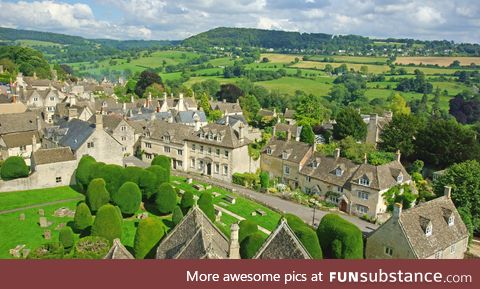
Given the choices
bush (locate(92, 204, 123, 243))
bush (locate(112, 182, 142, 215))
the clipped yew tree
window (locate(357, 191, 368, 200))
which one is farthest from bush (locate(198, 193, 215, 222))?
window (locate(357, 191, 368, 200))

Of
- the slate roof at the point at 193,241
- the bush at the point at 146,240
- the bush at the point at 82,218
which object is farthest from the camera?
the bush at the point at 82,218

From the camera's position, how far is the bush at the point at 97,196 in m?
42.4

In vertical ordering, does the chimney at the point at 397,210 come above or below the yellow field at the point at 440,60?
below

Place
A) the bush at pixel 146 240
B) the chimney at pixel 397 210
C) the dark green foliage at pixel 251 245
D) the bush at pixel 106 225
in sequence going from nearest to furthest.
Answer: the dark green foliage at pixel 251 245
the bush at pixel 146 240
the chimney at pixel 397 210
the bush at pixel 106 225

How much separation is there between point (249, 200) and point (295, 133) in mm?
25595

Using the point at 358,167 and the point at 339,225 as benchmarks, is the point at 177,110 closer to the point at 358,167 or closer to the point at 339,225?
the point at 358,167

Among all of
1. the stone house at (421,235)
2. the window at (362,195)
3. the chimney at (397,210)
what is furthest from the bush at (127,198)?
the window at (362,195)

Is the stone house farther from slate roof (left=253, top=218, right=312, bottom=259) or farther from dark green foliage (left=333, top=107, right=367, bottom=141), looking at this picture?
dark green foliage (left=333, top=107, right=367, bottom=141)

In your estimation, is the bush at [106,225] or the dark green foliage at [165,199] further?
the dark green foliage at [165,199]

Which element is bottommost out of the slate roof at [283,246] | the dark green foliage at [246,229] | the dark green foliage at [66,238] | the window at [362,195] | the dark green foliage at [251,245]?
the window at [362,195]

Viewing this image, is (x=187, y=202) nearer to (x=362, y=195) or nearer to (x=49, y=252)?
(x=49, y=252)

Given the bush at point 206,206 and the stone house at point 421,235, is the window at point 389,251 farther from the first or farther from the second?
the bush at point 206,206

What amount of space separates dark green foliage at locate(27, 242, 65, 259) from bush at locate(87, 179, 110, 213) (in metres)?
8.81

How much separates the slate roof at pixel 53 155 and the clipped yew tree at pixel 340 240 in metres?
32.9
